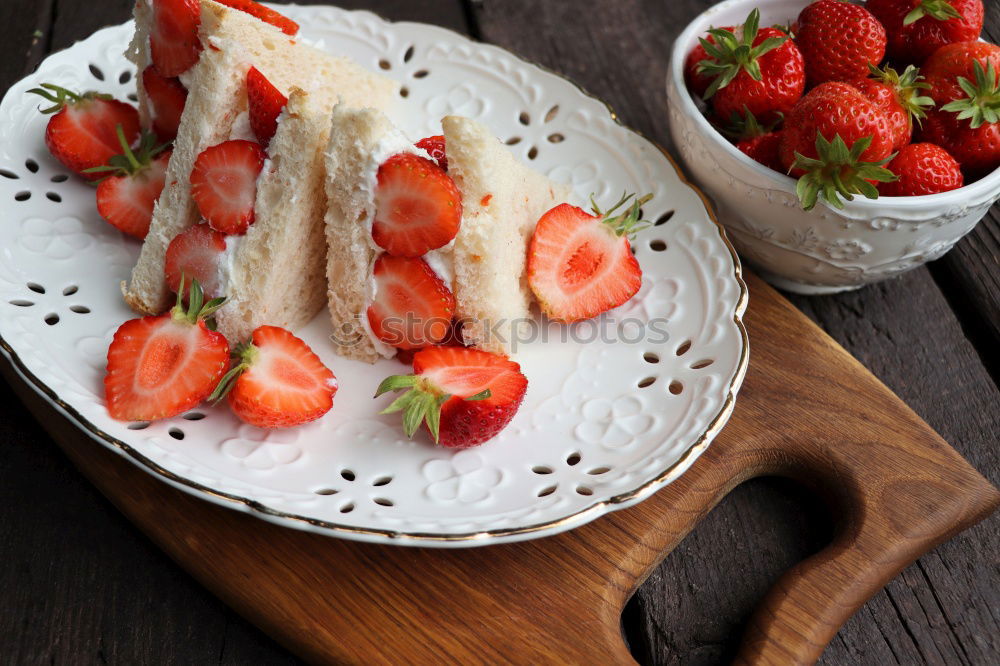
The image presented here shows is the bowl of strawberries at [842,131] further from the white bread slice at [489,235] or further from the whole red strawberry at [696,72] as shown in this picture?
the white bread slice at [489,235]

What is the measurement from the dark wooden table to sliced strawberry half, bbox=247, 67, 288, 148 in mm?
873

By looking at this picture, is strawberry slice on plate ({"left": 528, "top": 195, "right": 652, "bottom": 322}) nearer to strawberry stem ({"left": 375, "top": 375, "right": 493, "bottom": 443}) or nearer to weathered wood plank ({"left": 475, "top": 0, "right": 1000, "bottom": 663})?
strawberry stem ({"left": 375, "top": 375, "right": 493, "bottom": 443})

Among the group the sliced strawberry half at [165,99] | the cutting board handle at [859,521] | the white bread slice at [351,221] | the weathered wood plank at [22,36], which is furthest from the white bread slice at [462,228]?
the weathered wood plank at [22,36]

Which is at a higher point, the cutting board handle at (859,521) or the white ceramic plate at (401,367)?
the white ceramic plate at (401,367)

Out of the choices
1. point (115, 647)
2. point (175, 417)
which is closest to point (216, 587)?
point (115, 647)

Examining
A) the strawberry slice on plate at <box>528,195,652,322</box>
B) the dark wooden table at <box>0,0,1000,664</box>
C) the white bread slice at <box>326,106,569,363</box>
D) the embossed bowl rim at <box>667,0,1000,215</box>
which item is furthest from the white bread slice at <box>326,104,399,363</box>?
the embossed bowl rim at <box>667,0,1000,215</box>

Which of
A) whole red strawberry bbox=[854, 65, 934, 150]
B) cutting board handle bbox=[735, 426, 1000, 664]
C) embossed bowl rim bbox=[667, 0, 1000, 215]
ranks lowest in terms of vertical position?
cutting board handle bbox=[735, 426, 1000, 664]

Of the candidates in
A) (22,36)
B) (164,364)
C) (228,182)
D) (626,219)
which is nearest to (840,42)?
(626,219)

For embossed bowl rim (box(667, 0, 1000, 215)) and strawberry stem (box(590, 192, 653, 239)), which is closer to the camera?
embossed bowl rim (box(667, 0, 1000, 215))

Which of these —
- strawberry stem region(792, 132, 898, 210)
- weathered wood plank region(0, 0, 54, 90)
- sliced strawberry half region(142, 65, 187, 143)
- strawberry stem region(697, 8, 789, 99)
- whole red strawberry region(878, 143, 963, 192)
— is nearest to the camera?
strawberry stem region(792, 132, 898, 210)

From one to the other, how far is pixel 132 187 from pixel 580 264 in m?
→ 1.16

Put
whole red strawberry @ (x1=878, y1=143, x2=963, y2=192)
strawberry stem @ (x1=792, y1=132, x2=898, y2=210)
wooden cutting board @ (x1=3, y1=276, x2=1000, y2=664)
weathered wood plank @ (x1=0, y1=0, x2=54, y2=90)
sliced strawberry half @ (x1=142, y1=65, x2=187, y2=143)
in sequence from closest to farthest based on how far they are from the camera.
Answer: wooden cutting board @ (x1=3, y1=276, x2=1000, y2=664) → strawberry stem @ (x1=792, y1=132, x2=898, y2=210) → whole red strawberry @ (x1=878, y1=143, x2=963, y2=192) → sliced strawberry half @ (x1=142, y1=65, x2=187, y2=143) → weathered wood plank @ (x1=0, y1=0, x2=54, y2=90)

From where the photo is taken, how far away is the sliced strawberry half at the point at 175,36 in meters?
2.11

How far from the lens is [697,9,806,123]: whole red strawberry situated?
86.2 inches
